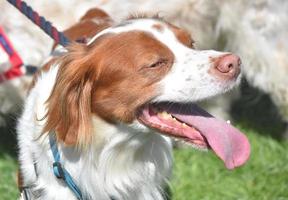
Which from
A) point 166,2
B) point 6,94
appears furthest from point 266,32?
point 6,94

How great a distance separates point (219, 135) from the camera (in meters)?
2.74

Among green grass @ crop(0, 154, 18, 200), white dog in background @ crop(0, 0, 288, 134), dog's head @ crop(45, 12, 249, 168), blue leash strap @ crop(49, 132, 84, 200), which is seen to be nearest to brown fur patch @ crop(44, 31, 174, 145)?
dog's head @ crop(45, 12, 249, 168)

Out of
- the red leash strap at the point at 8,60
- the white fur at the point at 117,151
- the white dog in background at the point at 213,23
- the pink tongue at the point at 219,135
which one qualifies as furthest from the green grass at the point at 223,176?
the pink tongue at the point at 219,135

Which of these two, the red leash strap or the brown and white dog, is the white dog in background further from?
the brown and white dog

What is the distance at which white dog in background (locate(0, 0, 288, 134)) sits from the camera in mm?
4348

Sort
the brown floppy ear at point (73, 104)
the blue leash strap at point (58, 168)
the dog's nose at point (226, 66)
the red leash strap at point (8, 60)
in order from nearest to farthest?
the dog's nose at point (226, 66)
the brown floppy ear at point (73, 104)
the blue leash strap at point (58, 168)
the red leash strap at point (8, 60)

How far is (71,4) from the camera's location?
14.5 feet

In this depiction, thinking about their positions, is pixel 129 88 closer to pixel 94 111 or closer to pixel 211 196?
pixel 94 111

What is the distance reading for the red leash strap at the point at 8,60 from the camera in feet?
13.0

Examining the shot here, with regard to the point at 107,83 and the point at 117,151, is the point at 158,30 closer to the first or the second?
the point at 107,83

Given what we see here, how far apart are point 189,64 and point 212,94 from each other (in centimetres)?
13

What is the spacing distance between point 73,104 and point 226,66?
556 millimetres

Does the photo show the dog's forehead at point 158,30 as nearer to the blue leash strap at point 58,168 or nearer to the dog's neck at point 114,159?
the dog's neck at point 114,159

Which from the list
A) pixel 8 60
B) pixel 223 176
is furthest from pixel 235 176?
pixel 8 60
